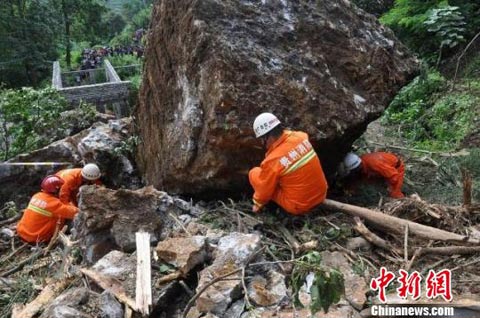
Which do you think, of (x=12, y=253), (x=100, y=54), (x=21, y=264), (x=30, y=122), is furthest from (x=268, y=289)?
(x=100, y=54)

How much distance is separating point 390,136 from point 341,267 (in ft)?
17.7

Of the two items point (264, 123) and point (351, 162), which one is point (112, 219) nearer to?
point (264, 123)

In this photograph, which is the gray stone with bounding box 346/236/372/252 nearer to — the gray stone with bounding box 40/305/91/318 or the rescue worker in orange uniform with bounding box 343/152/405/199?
the rescue worker in orange uniform with bounding box 343/152/405/199

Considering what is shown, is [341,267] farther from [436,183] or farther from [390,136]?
[390,136]

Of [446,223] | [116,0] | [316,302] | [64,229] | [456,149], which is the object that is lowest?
[116,0]

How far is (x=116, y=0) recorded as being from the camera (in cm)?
5778

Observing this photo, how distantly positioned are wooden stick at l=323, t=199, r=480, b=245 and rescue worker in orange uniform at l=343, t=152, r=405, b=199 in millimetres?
938

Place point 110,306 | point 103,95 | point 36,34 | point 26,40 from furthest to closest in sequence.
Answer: point 36,34 < point 26,40 < point 103,95 < point 110,306

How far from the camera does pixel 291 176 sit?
4719 millimetres

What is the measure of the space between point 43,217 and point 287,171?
3.52 metres

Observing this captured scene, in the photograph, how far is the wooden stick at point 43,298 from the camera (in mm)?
3979

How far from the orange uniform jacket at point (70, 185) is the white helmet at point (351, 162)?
3.56 meters

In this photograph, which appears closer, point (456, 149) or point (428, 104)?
point (456, 149)

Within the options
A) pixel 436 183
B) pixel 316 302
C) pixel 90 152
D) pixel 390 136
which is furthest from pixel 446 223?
pixel 90 152
